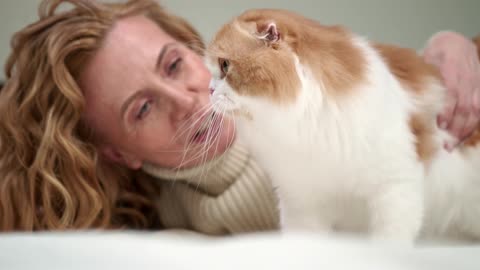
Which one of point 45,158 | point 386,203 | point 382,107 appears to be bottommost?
point 45,158

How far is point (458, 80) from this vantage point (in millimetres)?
929

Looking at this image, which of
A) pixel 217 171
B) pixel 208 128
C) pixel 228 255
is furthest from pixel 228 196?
pixel 228 255

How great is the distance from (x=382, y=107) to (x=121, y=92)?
55 cm

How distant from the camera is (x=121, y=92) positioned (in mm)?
952

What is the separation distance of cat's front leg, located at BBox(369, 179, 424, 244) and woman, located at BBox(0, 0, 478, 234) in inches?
12.6

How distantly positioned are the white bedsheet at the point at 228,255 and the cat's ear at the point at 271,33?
34cm

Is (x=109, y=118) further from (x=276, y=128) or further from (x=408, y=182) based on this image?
(x=408, y=182)

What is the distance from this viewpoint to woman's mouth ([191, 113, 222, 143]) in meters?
0.87

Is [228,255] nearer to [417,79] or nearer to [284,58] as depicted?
[284,58]

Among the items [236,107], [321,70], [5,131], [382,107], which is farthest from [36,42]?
[382,107]

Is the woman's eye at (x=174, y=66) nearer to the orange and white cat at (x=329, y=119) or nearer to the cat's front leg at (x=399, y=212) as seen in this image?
the orange and white cat at (x=329, y=119)

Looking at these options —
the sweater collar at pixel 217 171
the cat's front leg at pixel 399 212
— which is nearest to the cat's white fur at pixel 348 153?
the cat's front leg at pixel 399 212

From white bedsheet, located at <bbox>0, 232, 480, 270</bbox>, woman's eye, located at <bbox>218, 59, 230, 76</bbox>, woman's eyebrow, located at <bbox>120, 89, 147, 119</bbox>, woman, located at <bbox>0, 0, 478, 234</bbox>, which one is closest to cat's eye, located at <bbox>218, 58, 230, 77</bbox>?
woman's eye, located at <bbox>218, 59, 230, 76</bbox>

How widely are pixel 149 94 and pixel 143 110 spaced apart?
4 cm
